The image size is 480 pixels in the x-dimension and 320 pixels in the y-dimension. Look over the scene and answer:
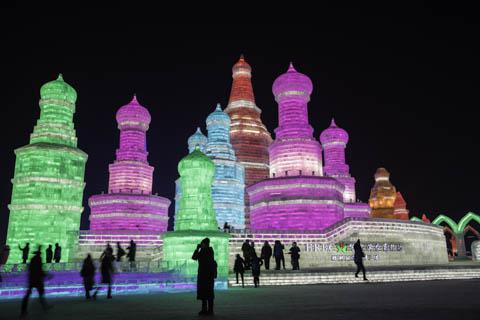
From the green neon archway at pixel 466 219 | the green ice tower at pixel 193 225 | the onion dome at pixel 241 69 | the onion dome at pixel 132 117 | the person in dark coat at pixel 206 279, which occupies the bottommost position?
the person in dark coat at pixel 206 279

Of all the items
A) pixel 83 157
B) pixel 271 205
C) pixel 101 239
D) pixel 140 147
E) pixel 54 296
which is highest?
pixel 140 147

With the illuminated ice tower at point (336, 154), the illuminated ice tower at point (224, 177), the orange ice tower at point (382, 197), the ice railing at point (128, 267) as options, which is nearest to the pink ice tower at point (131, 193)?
the illuminated ice tower at point (224, 177)

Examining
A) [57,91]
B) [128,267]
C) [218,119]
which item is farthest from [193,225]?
[218,119]

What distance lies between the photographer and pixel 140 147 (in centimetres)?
4334

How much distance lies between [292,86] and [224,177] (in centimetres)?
1246

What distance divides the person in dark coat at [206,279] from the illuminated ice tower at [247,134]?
4267cm

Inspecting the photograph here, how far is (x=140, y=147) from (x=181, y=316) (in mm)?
36613

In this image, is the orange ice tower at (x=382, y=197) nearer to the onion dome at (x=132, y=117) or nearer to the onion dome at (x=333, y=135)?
the onion dome at (x=333, y=135)

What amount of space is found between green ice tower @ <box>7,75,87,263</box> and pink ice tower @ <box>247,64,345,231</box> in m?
15.0

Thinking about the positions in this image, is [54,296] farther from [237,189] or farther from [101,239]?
[237,189]

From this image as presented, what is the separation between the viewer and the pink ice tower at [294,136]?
38469 mm

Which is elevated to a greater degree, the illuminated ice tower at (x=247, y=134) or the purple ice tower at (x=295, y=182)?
the illuminated ice tower at (x=247, y=134)

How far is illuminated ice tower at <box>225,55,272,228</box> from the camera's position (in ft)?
174

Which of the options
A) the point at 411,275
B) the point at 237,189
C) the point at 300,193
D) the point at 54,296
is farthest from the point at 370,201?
the point at 54,296
